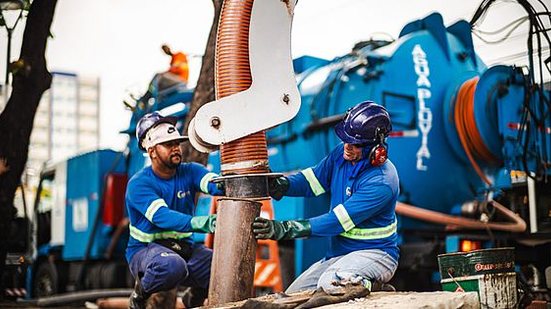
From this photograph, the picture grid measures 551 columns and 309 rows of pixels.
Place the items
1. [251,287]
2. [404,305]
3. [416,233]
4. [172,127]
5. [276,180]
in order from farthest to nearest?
[416,233] → [172,127] → [276,180] → [251,287] → [404,305]

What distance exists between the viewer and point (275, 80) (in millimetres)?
3928

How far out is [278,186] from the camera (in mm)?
4121

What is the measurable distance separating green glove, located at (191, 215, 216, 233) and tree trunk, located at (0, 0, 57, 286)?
4.15 ft

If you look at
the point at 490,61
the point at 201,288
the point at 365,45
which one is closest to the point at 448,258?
the point at 201,288

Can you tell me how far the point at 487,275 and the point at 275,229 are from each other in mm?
1096

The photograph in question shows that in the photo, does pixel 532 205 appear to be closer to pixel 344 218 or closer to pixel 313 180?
pixel 313 180

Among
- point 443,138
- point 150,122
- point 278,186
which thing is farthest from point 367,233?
point 443,138

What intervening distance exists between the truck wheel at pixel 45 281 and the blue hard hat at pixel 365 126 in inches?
334

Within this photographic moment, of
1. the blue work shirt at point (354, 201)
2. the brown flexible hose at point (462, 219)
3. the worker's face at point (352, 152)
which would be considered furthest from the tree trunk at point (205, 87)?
the worker's face at point (352, 152)

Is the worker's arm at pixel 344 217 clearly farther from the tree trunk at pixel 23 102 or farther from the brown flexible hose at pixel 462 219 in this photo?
the brown flexible hose at pixel 462 219

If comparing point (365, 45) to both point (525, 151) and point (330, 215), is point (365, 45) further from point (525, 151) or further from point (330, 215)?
point (330, 215)

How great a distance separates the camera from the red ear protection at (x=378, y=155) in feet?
13.0

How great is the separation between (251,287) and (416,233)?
313 cm

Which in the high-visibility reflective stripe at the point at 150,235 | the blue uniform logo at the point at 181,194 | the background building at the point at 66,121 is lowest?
the high-visibility reflective stripe at the point at 150,235
